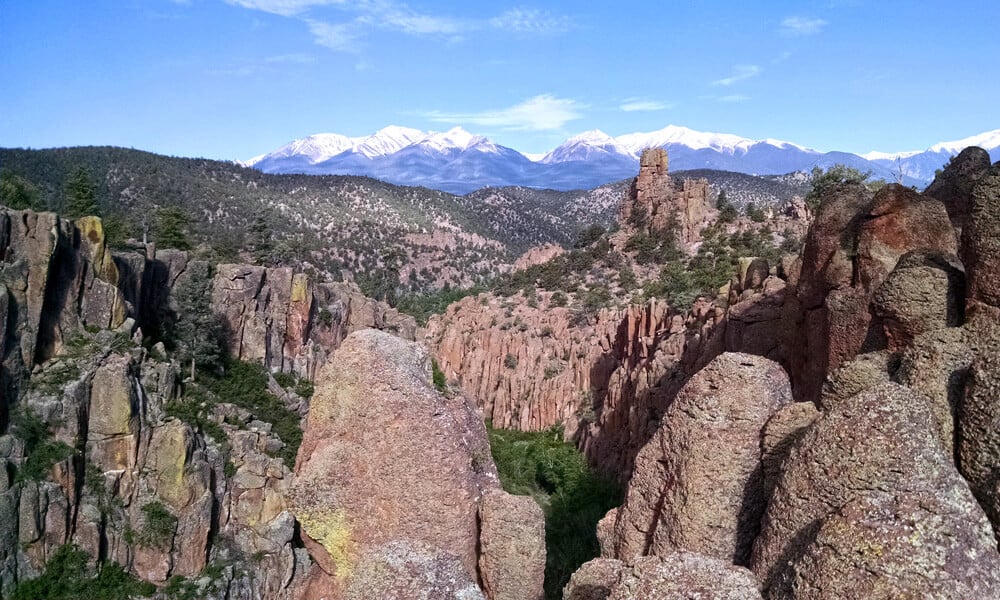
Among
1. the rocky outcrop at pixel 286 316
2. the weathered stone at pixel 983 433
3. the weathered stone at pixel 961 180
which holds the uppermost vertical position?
the weathered stone at pixel 961 180

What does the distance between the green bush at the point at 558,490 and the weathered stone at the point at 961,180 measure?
30.1ft

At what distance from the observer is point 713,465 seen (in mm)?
4766

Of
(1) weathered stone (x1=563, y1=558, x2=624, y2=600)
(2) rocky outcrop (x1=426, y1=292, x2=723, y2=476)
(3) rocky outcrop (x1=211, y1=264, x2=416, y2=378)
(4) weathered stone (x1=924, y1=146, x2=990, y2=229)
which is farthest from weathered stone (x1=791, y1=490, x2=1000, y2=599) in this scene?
(3) rocky outcrop (x1=211, y1=264, x2=416, y2=378)

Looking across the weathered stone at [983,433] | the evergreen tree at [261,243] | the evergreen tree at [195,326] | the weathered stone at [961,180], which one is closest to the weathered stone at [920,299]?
the weathered stone at [983,433]

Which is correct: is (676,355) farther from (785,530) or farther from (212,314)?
(212,314)

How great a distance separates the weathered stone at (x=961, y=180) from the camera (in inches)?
365

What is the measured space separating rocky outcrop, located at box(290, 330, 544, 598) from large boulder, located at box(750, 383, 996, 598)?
286cm

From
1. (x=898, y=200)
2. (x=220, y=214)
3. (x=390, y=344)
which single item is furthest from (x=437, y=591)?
(x=220, y=214)

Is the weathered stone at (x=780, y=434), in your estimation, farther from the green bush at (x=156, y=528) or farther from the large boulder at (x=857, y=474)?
the green bush at (x=156, y=528)

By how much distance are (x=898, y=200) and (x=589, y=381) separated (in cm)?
2253

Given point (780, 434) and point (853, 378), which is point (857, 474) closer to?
point (780, 434)

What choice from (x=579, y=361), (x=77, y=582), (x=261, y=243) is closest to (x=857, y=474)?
(x=77, y=582)

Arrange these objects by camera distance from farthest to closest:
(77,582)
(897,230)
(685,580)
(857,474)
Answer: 1. (77,582)
2. (897,230)
3. (857,474)
4. (685,580)

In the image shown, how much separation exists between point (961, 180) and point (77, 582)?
22.1 metres
